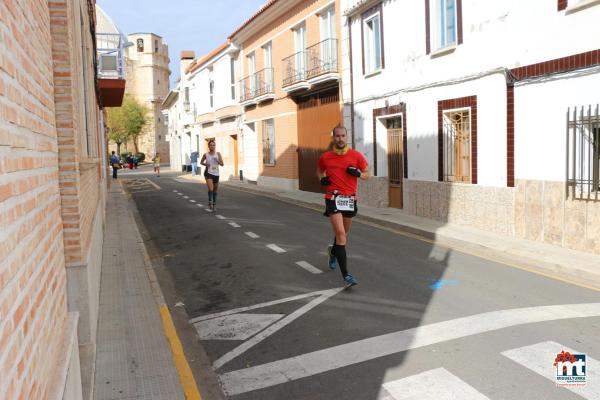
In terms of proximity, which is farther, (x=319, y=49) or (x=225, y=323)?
(x=319, y=49)

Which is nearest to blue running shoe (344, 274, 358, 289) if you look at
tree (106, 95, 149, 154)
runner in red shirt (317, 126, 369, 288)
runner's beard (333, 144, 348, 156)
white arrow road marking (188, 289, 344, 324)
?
runner in red shirt (317, 126, 369, 288)

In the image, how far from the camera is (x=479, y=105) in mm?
11055

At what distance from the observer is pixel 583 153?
8.79 metres

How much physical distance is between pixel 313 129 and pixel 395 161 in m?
5.98

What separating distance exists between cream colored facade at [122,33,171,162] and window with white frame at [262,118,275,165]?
5986cm

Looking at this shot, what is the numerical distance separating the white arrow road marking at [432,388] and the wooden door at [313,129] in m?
14.2

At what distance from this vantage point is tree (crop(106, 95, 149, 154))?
240 feet

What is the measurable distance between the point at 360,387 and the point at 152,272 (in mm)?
4374

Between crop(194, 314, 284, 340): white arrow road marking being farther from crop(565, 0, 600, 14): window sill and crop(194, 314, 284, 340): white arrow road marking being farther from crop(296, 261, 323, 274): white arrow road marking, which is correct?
crop(565, 0, 600, 14): window sill

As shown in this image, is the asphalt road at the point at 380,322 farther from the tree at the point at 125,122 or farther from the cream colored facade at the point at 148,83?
the cream colored facade at the point at 148,83

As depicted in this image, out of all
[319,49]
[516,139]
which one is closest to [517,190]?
[516,139]

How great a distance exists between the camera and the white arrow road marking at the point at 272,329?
15.5ft

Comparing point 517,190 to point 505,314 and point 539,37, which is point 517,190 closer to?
point 539,37

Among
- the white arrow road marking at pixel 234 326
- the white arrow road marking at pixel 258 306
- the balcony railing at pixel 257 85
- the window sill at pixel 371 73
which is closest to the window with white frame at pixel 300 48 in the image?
the balcony railing at pixel 257 85
